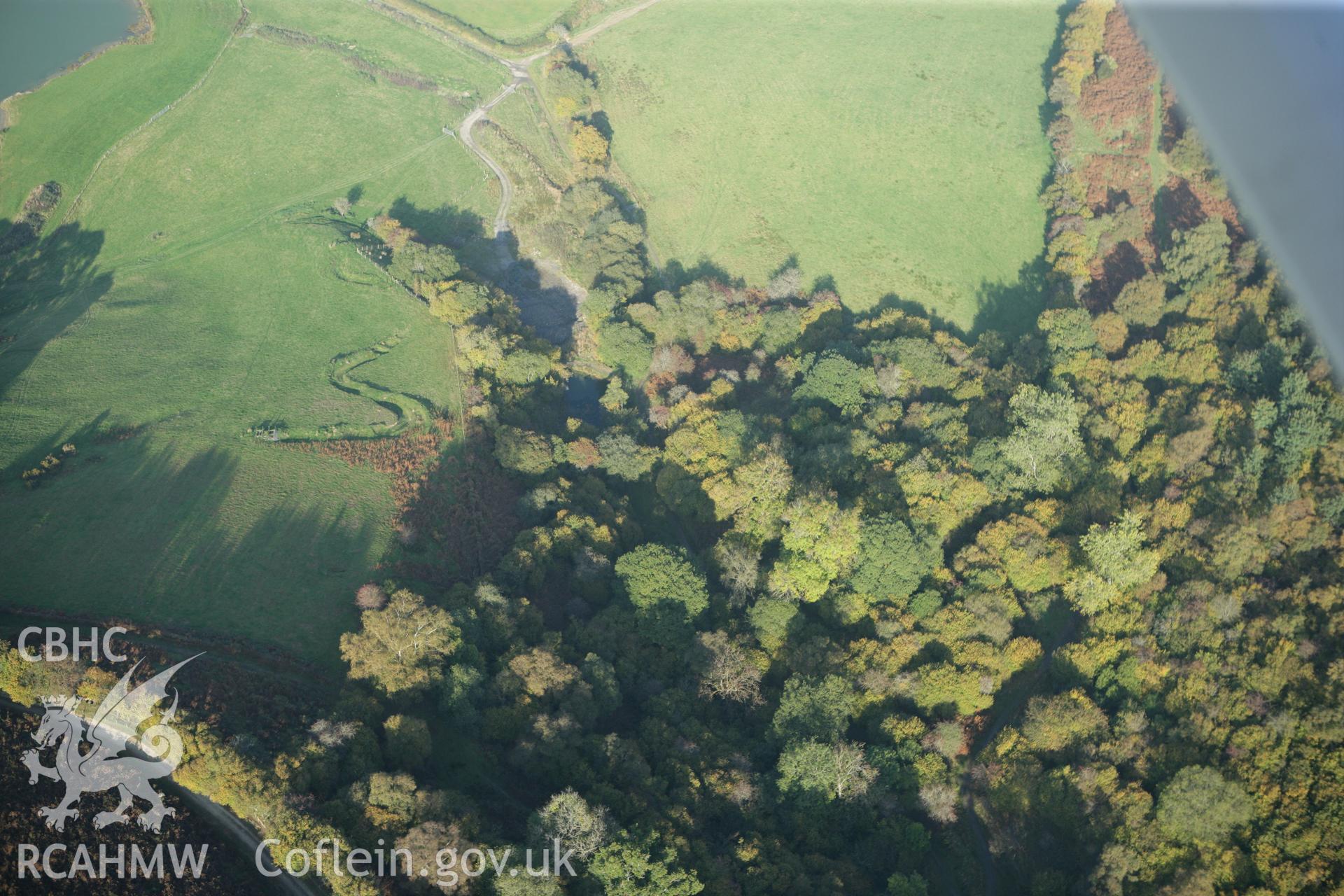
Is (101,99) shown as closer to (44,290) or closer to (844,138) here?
(44,290)

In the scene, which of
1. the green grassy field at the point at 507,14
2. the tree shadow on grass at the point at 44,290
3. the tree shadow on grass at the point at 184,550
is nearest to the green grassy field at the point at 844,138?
the green grassy field at the point at 507,14

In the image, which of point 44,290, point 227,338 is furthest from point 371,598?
point 44,290

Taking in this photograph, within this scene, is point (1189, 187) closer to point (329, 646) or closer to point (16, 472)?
point (329, 646)

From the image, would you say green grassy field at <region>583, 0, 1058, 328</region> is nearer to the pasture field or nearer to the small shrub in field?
the small shrub in field

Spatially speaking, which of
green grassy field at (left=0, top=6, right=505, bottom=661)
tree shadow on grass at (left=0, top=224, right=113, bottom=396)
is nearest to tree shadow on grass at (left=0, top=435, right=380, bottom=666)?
green grassy field at (left=0, top=6, right=505, bottom=661)

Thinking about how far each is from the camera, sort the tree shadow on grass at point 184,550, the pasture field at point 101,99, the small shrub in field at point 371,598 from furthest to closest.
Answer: the pasture field at point 101,99, the small shrub in field at point 371,598, the tree shadow on grass at point 184,550

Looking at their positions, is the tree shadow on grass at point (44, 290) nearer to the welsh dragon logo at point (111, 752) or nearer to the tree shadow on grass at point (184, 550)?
the tree shadow on grass at point (184, 550)
